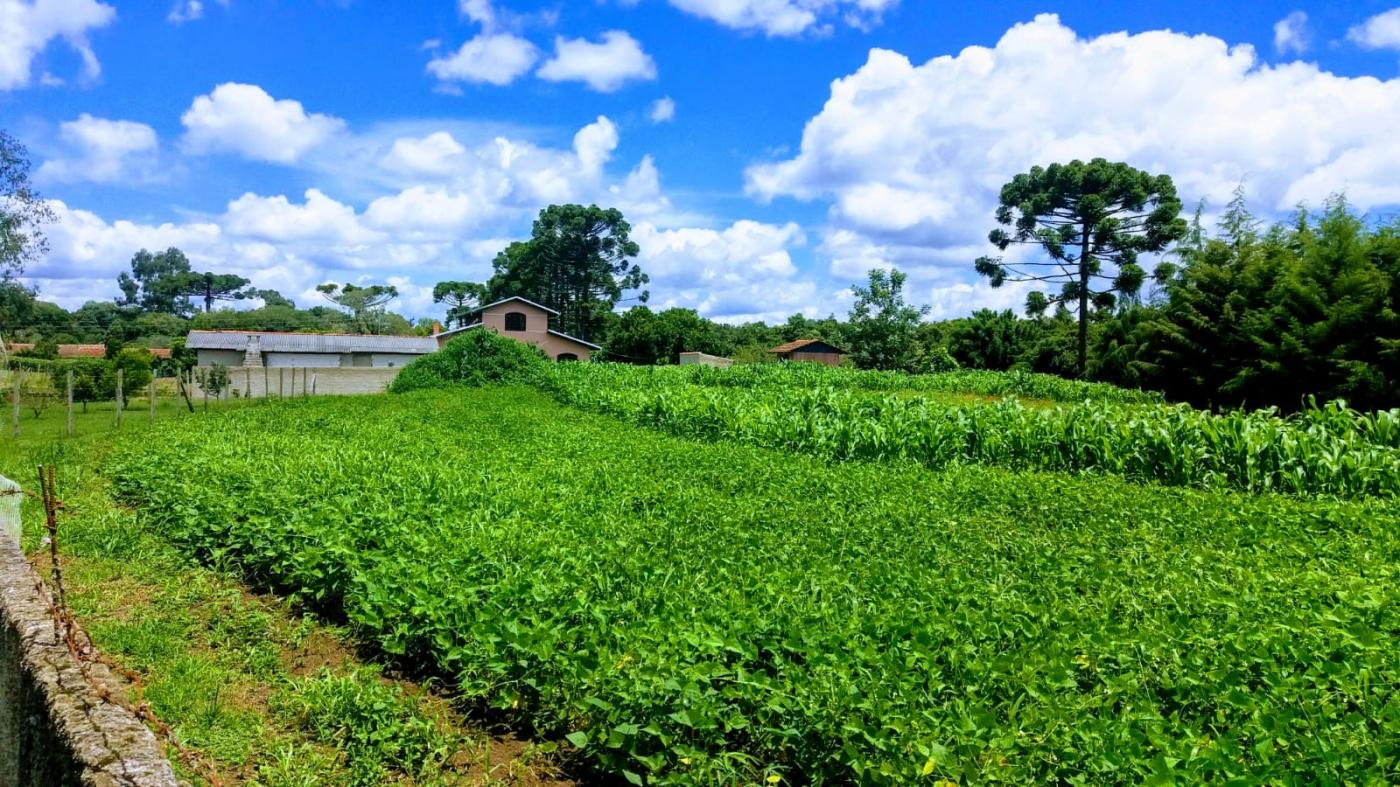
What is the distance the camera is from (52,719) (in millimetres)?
2629

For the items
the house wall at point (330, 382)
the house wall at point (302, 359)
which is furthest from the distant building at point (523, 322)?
the house wall at point (330, 382)

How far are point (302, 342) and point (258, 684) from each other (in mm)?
42310

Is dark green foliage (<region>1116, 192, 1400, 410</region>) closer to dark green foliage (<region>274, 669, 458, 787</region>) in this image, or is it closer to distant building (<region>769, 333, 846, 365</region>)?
dark green foliage (<region>274, 669, 458, 787</region>)

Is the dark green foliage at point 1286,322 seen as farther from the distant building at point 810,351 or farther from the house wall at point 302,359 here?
the house wall at point 302,359

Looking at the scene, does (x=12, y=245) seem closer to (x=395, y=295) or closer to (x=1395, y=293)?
(x=395, y=295)

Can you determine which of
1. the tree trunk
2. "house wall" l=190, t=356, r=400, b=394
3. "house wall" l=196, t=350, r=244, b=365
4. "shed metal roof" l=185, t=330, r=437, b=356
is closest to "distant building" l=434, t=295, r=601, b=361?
"shed metal roof" l=185, t=330, r=437, b=356

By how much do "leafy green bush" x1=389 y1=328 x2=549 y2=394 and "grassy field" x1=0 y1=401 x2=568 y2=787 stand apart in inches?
659

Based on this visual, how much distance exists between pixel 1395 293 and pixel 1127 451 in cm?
839

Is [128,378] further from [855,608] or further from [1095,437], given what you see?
[855,608]

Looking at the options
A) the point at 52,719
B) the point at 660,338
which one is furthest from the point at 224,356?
the point at 52,719

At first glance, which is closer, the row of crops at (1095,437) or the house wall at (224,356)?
the row of crops at (1095,437)

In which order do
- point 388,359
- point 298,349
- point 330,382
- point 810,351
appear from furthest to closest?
point 810,351 < point 388,359 < point 298,349 < point 330,382

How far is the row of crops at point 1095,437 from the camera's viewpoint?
8.66m

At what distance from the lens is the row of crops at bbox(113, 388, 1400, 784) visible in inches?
116
